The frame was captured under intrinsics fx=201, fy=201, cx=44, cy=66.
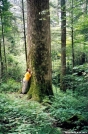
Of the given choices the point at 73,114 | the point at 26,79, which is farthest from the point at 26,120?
the point at 26,79

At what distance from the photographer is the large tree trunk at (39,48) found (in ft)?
26.3

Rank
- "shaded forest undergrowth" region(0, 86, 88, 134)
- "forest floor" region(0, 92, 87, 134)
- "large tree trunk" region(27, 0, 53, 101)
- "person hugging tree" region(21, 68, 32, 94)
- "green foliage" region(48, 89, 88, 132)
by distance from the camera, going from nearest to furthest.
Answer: "forest floor" region(0, 92, 87, 134)
"shaded forest undergrowth" region(0, 86, 88, 134)
"green foliage" region(48, 89, 88, 132)
"large tree trunk" region(27, 0, 53, 101)
"person hugging tree" region(21, 68, 32, 94)

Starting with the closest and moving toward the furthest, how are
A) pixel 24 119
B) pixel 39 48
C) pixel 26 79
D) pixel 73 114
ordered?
pixel 24 119
pixel 73 114
pixel 39 48
pixel 26 79

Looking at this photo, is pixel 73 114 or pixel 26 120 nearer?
pixel 26 120

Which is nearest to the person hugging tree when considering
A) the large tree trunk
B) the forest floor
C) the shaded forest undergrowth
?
the large tree trunk

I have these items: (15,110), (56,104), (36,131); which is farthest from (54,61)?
(36,131)

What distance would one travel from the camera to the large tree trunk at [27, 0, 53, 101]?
8.01 meters

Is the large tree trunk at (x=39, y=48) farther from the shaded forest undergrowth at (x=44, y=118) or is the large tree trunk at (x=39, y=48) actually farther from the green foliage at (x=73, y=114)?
the shaded forest undergrowth at (x=44, y=118)

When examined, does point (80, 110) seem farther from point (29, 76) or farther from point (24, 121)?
point (29, 76)

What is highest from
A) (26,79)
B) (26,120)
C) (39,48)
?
(39,48)

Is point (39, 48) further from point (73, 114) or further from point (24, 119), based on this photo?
point (24, 119)

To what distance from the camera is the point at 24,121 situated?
4941 mm

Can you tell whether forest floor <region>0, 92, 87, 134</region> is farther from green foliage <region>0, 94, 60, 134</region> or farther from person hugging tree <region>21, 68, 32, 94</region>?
person hugging tree <region>21, 68, 32, 94</region>

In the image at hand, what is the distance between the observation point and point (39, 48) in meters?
8.07
